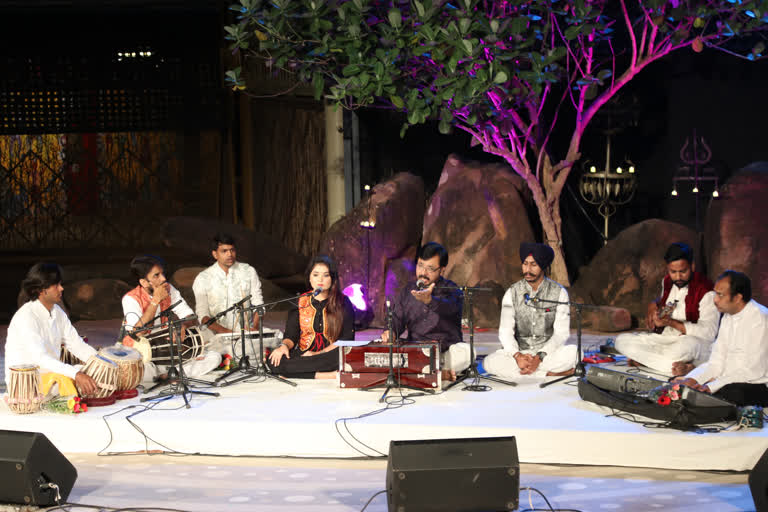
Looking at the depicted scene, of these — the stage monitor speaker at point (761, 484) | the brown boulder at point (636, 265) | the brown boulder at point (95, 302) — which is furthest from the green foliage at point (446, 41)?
the stage monitor speaker at point (761, 484)

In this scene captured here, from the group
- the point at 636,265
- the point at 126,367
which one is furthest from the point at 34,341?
the point at 636,265

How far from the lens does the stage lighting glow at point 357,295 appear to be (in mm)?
9039

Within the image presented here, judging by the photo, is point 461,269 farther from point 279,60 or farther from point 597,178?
point 279,60

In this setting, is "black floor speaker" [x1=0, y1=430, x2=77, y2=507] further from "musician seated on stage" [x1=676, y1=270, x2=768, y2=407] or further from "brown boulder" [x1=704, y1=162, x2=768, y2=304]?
"brown boulder" [x1=704, y1=162, x2=768, y2=304]

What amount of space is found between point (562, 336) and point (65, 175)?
8.84 metres

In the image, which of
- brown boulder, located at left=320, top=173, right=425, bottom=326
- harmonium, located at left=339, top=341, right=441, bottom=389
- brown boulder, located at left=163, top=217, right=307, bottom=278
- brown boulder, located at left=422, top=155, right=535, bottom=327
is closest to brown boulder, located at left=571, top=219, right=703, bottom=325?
brown boulder, located at left=422, top=155, right=535, bottom=327

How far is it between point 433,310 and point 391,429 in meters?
1.51

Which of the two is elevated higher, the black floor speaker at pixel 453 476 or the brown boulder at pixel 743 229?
the brown boulder at pixel 743 229

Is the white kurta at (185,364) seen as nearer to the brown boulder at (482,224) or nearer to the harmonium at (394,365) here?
the harmonium at (394,365)

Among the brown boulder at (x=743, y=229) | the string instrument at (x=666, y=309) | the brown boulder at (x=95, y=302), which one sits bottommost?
the brown boulder at (x=95, y=302)

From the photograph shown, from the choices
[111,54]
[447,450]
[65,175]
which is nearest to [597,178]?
[447,450]

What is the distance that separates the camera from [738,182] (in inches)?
332

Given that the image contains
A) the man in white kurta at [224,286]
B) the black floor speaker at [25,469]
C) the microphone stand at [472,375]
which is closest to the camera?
the black floor speaker at [25,469]

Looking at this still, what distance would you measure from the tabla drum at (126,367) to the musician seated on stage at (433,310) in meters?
1.77
